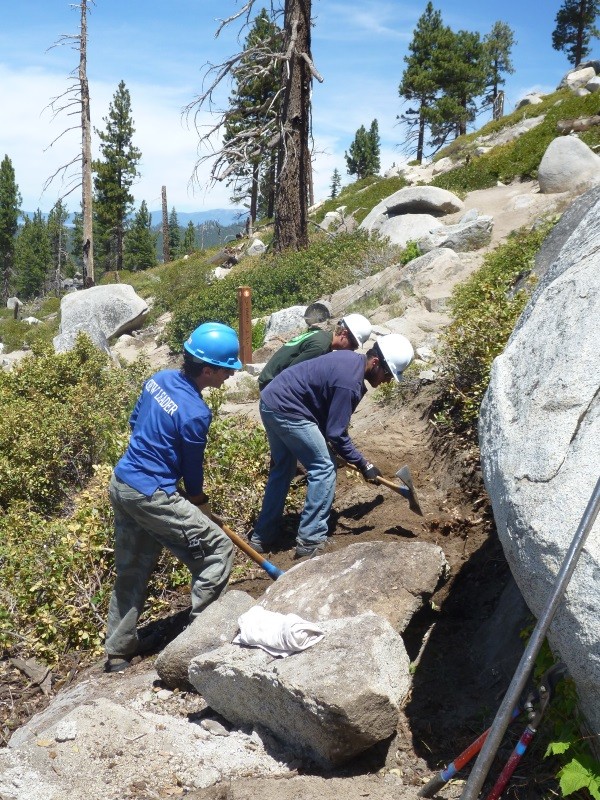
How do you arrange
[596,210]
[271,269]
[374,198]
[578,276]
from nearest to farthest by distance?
[578,276] → [596,210] → [271,269] → [374,198]

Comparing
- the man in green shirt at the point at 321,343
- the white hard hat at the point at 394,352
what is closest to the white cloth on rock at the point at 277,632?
the white hard hat at the point at 394,352

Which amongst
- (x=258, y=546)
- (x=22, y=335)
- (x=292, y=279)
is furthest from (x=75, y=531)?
(x=22, y=335)

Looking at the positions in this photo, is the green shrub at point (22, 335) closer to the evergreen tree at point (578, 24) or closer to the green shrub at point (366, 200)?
the green shrub at point (366, 200)

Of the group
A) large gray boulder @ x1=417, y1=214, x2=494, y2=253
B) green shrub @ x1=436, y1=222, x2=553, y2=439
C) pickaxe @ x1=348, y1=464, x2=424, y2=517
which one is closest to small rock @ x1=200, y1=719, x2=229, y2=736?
pickaxe @ x1=348, y1=464, x2=424, y2=517

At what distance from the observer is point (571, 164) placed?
1416cm

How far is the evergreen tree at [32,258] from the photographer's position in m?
67.1

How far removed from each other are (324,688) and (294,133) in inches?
602

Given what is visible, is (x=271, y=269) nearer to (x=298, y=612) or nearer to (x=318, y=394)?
(x=318, y=394)

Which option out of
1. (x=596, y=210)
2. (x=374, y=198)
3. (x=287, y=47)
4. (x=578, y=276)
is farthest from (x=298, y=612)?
(x=374, y=198)

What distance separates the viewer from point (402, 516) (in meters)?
5.67

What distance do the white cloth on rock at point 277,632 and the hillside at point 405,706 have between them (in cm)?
45

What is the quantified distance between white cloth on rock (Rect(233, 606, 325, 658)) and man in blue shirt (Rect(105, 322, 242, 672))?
2.14 feet

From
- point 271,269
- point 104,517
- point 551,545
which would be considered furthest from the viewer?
point 271,269

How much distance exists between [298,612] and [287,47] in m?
15.1
